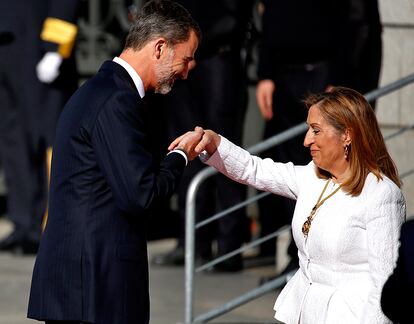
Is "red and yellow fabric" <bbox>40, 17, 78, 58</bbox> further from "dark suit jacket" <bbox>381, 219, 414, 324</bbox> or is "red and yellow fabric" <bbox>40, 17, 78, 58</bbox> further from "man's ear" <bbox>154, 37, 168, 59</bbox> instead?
"dark suit jacket" <bbox>381, 219, 414, 324</bbox>

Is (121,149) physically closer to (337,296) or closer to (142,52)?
(142,52)

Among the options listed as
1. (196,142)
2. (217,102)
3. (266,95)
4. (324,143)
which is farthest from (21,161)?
(324,143)

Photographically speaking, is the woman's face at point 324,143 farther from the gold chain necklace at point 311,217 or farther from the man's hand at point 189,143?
the man's hand at point 189,143

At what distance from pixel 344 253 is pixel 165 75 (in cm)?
84

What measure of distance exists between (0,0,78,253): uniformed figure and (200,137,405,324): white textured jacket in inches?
169

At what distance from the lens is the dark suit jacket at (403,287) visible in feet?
13.5

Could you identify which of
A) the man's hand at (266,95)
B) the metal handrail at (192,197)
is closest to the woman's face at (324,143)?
the metal handrail at (192,197)

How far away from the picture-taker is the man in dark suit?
4391 millimetres

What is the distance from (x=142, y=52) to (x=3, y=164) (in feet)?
16.9

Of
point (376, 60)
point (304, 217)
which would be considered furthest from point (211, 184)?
point (304, 217)

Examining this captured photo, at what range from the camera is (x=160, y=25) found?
454cm

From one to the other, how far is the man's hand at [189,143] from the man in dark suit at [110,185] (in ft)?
0.22

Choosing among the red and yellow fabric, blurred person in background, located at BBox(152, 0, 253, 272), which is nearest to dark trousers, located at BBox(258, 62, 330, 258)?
blurred person in background, located at BBox(152, 0, 253, 272)

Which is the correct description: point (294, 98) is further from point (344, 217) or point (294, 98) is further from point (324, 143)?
point (344, 217)
